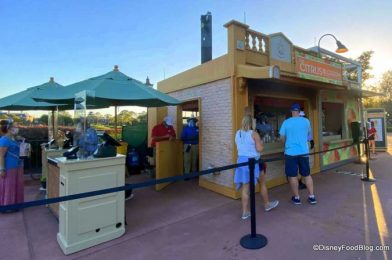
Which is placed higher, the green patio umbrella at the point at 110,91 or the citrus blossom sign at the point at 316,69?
the citrus blossom sign at the point at 316,69

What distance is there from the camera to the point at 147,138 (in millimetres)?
8672

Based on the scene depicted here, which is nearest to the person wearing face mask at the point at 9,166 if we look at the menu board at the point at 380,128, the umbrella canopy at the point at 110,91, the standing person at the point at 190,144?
the umbrella canopy at the point at 110,91

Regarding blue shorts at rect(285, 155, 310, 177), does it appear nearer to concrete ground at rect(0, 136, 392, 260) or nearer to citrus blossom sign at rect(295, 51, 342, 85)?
concrete ground at rect(0, 136, 392, 260)

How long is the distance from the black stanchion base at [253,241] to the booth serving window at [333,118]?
22.3ft

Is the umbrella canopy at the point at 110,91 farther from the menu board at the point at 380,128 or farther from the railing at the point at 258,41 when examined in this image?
the menu board at the point at 380,128

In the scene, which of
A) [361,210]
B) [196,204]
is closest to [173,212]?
[196,204]

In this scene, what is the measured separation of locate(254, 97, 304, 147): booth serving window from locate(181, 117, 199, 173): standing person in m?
1.60

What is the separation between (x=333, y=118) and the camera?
9.20 meters

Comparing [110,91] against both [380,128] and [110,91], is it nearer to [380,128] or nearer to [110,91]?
[110,91]

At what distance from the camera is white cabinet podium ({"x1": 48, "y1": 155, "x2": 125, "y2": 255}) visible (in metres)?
3.07

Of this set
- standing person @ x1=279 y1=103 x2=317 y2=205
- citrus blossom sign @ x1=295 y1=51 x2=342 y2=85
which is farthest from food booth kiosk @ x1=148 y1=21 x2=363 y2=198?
standing person @ x1=279 y1=103 x2=317 y2=205

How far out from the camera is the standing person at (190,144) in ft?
21.1

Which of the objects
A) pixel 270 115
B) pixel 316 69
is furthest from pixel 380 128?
pixel 270 115

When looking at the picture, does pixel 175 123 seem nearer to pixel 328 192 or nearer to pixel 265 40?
pixel 265 40
